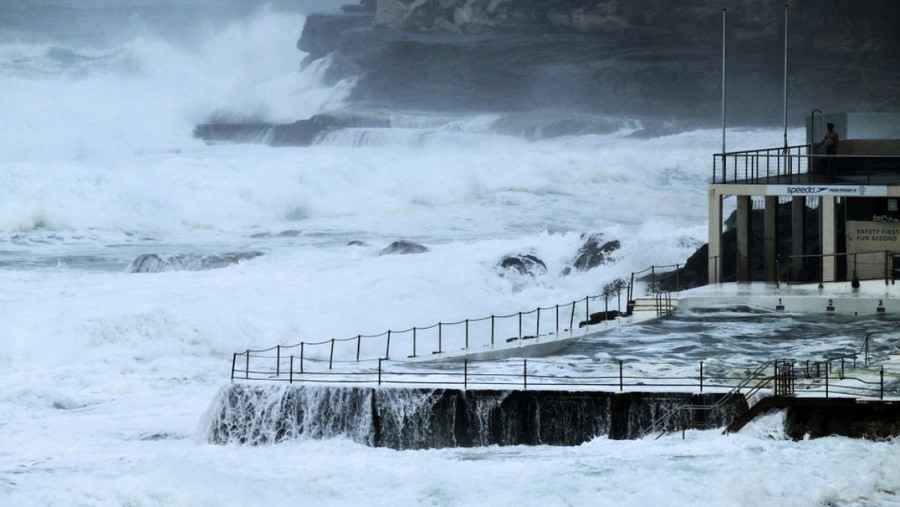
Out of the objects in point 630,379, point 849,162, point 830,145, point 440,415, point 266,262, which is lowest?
point 440,415

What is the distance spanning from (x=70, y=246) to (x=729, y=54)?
48.6 meters

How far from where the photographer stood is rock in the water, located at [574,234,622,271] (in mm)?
33312

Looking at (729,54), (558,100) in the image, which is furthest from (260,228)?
(729,54)

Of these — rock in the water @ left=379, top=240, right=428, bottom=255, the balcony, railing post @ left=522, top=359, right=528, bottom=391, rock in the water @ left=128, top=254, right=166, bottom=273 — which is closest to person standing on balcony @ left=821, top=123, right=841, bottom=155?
the balcony

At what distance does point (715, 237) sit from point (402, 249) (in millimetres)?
12436

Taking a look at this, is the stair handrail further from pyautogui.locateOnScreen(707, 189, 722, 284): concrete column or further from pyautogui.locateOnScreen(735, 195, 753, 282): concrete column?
pyautogui.locateOnScreen(735, 195, 753, 282): concrete column

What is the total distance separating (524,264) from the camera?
3303 cm

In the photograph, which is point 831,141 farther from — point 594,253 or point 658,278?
point 594,253

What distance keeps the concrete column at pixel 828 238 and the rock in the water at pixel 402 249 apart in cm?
1350

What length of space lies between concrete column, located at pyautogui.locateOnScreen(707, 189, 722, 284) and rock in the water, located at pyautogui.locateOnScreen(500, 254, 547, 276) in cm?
735

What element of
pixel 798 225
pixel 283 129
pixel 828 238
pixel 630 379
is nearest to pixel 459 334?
pixel 798 225

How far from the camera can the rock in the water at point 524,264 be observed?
3275 centimetres

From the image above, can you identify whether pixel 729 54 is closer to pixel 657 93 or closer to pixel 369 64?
pixel 657 93

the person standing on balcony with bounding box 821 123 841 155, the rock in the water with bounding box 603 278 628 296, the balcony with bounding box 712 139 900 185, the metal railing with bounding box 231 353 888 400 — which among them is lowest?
the metal railing with bounding box 231 353 888 400
